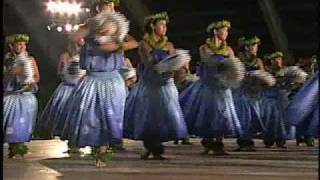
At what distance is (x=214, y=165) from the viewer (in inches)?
106

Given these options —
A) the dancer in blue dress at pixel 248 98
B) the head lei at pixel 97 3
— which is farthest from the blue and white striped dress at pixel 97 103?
the dancer in blue dress at pixel 248 98

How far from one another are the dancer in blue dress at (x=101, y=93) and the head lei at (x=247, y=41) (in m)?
0.43

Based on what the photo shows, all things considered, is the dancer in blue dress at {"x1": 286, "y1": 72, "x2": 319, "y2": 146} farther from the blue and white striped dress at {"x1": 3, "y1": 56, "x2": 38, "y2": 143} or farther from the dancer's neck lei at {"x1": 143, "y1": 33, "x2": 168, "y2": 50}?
the blue and white striped dress at {"x1": 3, "y1": 56, "x2": 38, "y2": 143}

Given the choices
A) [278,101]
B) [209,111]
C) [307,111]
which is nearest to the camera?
[307,111]

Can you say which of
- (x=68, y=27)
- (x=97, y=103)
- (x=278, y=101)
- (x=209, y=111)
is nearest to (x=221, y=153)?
(x=209, y=111)

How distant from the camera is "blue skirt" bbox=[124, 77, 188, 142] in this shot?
2.75 metres

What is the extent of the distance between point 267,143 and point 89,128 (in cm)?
68

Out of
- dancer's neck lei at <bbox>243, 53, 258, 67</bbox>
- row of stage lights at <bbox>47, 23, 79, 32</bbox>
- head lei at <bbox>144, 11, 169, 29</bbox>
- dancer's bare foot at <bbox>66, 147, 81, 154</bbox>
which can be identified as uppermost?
head lei at <bbox>144, 11, 169, 29</bbox>

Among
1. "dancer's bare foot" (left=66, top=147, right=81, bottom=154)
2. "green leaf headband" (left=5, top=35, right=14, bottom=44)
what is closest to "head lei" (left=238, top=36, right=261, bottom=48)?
"dancer's bare foot" (left=66, top=147, right=81, bottom=154)

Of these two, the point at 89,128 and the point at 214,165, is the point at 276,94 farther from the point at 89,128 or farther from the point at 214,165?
the point at 89,128

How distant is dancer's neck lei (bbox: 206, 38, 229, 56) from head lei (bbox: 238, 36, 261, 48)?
0.19 ft

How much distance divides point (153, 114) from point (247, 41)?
17.6 inches

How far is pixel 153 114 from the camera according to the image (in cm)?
275

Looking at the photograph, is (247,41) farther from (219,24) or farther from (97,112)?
(97,112)
